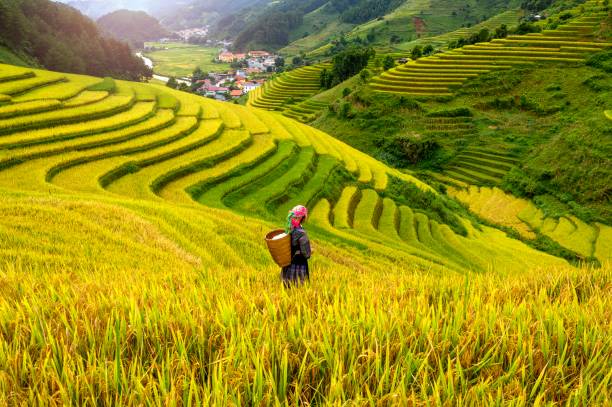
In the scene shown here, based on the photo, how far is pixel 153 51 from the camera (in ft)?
498

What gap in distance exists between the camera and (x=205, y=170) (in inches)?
539

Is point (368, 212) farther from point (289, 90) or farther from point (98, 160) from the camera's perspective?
point (289, 90)

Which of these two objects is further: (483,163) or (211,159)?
(483,163)

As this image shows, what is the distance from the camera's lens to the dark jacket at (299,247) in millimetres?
3291

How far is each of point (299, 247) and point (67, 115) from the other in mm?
14814

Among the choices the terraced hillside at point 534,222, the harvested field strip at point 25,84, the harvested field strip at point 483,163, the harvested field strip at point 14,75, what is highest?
the harvested field strip at point 14,75

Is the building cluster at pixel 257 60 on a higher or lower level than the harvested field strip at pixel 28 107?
higher

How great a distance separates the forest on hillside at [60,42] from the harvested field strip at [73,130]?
31919mm

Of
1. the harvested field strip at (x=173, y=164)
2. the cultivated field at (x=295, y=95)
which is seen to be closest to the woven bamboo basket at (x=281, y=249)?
the harvested field strip at (x=173, y=164)

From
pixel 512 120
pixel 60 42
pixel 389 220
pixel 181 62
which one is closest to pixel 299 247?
pixel 389 220

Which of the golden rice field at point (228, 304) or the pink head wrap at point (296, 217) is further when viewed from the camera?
the pink head wrap at point (296, 217)

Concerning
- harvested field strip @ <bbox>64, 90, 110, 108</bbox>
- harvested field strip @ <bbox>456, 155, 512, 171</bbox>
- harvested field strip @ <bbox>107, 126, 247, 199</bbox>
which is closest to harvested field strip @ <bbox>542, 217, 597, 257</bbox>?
harvested field strip @ <bbox>456, 155, 512, 171</bbox>

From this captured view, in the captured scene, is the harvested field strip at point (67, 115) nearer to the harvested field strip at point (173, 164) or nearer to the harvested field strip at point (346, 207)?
the harvested field strip at point (173, 164)

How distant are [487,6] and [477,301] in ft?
417
